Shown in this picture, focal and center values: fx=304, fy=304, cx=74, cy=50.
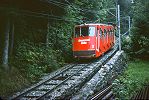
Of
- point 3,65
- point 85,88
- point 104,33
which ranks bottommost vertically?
point 85,88

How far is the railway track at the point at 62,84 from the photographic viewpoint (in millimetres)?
15718

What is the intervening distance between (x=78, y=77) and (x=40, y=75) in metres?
2.74

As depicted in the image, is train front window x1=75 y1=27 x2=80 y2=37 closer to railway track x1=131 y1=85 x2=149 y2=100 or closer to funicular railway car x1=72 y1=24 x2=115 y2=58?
funicular railway car x1=72 y1=24 x2=115 y2=58

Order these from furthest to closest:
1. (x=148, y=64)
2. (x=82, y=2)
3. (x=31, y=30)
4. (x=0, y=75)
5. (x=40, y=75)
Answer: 1. (x=82, y=2)
2. (x=148, y=64)
3. (x=31, y=30)
4. (x=40, y=75)
5. (x=0, y=75)

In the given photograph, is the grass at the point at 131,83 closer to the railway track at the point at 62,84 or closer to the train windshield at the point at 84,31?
the railway track at the point at 62,84

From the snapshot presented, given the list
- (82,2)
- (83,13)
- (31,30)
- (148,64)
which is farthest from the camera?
(83,13)

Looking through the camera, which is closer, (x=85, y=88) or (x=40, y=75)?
(x=85, y=88)

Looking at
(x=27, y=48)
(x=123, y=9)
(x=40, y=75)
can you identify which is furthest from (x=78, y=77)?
(x=123, y=9)

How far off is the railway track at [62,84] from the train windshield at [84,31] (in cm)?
321

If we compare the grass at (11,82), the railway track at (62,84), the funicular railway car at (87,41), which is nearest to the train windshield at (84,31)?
the funicular railway car at (87,41)

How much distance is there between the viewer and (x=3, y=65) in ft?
58.8

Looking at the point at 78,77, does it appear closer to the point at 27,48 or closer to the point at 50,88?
the point at 50,88

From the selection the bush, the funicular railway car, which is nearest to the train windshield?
the funicular railway car

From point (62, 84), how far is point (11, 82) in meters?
3.03
